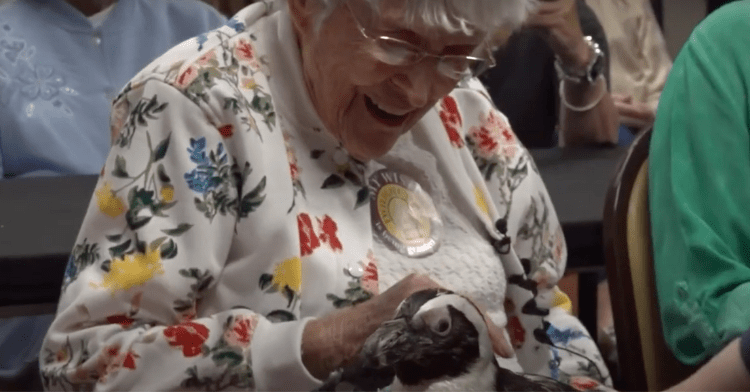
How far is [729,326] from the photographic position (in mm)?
1025

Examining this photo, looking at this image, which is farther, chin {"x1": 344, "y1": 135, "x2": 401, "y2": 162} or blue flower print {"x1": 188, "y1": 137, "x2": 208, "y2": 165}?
chin {"x1": 344, "y1": 135, "x2": 401, "y2": 162}

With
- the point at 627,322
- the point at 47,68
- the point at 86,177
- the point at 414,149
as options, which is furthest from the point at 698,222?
the point at 47,68

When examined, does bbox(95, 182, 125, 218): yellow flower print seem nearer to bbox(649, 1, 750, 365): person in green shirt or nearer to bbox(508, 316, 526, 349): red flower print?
bbox(508, 316, 526, 349): red flower print

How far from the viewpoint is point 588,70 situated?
1869 millimetres

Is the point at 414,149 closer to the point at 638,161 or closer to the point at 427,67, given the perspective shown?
the point at 427,67

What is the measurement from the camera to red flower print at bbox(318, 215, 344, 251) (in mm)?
992

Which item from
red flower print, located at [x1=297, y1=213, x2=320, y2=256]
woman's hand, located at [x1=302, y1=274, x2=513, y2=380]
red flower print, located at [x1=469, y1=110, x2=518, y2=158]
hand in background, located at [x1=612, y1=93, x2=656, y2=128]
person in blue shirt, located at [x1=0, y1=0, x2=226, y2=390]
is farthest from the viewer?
hand in background, located at [x1=612, y1=93, x2=656, y2=128]

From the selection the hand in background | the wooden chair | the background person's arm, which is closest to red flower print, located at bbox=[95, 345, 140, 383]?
the wooden chair

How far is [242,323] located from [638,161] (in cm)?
55

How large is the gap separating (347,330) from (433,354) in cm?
19

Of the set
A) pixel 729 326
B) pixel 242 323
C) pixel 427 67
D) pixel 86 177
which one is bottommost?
pixel 86 177

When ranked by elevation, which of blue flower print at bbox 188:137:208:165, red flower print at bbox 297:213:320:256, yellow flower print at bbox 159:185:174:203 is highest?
blue flower print at bbox 188:137:208:165

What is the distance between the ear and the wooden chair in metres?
0.42

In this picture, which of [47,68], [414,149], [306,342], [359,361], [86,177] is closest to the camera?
[359,361]
